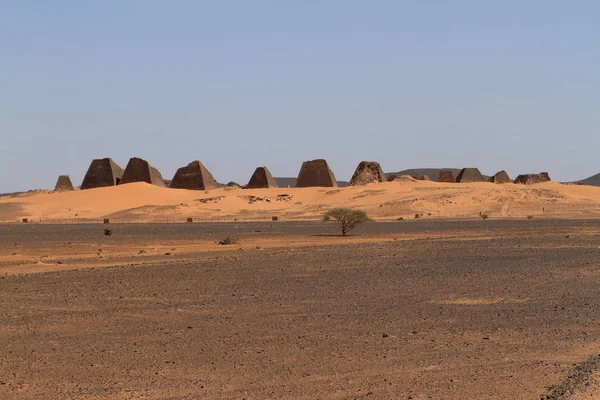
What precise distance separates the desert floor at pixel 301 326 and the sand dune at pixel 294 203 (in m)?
40.5

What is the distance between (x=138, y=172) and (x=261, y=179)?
10840 millimetres

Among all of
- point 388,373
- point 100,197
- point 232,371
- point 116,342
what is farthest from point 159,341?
point 100,197

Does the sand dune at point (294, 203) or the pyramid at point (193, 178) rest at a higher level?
the pyramid at point (193, 178)

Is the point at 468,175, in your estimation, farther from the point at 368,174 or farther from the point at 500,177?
the point at 368,174

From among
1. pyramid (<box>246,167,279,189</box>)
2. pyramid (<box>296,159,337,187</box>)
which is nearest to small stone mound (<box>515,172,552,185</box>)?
pyramid (<box>296,159,337,187</box>)

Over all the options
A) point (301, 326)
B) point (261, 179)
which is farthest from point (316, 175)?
point (301, 326)

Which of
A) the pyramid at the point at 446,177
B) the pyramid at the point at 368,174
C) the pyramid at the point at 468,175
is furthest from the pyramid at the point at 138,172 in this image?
the pyramid at the point at 446,177

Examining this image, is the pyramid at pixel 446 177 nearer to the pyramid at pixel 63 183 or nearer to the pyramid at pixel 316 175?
the pyramid at pixel 316 175

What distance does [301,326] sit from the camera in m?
13.0

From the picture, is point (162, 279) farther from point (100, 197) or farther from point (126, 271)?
point (100, 197)

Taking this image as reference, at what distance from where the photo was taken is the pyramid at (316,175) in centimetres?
8250

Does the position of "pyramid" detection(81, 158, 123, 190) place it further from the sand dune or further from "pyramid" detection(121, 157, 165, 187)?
the sand dune

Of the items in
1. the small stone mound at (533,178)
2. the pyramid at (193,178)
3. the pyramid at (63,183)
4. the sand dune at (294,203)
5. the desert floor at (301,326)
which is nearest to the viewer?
the desert floor at (301,326)

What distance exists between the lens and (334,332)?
12.5 m
